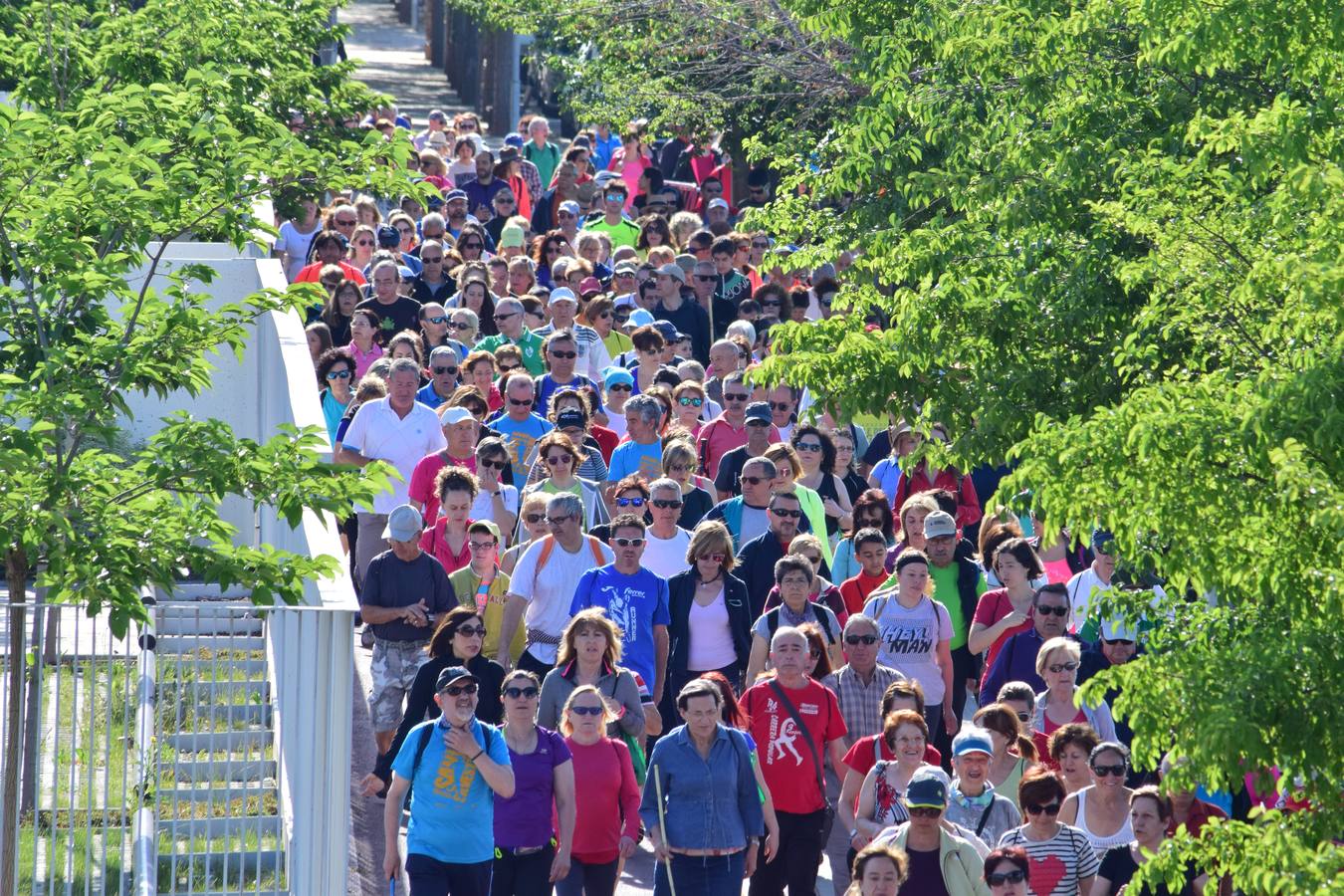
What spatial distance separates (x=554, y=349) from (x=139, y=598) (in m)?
7.84

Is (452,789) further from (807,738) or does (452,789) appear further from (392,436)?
(392,436)

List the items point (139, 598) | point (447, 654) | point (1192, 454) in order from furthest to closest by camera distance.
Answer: point (447, 654) < point (139, 598) < point (1192, 454)

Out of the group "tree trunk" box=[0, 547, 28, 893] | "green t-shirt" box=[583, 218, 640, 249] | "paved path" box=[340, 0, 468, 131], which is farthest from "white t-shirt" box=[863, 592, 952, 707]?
"paved path" box=[340, 0, 468, 131]

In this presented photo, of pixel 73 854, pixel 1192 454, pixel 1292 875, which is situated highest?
pixel 1192 454

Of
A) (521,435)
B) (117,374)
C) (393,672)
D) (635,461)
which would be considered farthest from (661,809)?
(521,435)

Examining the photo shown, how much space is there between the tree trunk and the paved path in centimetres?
3180

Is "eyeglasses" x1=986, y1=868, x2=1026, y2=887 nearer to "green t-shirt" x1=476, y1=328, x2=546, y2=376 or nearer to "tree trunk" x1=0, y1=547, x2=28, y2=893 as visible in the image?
"tree trunk" x1=0, y1=547, x2=28, y2=893

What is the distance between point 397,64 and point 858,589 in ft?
166

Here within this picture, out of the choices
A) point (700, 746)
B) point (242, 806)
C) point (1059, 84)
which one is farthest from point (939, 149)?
point (242, 806)

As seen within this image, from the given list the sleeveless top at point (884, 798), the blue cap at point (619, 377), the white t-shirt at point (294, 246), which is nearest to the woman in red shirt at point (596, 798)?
the sleeveless top at point (884, 798)

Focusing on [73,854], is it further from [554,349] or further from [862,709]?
[554,349]

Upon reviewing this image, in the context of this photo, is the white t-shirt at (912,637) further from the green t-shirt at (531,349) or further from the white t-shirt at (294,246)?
the white t-shirt at (294,246)

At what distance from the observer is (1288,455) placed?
7375 millimetres

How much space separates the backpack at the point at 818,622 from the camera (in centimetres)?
1209
